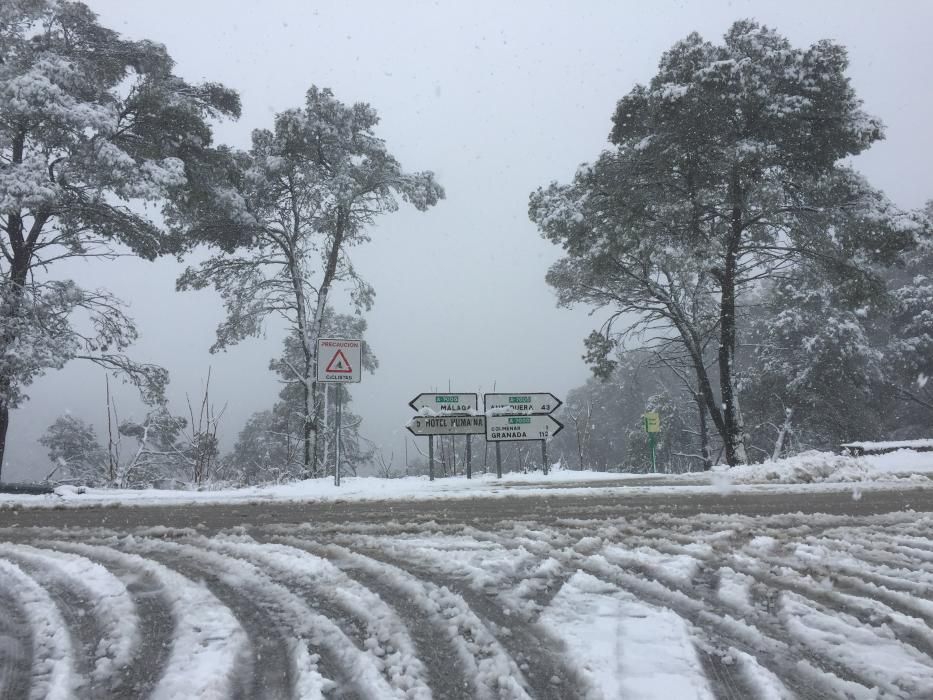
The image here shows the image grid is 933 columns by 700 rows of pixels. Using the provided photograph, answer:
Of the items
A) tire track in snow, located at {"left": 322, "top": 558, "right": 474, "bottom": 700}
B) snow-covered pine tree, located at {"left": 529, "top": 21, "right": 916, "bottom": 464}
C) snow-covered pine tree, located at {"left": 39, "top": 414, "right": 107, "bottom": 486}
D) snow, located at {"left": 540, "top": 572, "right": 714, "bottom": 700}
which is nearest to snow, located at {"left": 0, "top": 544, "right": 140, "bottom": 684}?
tire track in snow, located at {"left": 322, "top": 558, "right": 474, "bottom": 700}

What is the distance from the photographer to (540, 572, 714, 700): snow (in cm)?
163

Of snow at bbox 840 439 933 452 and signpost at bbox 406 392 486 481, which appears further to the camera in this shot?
snow at bbox 840 439 933 452

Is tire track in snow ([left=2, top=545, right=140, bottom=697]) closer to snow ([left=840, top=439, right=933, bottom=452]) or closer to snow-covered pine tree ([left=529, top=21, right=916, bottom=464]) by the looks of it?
snow-covered pine tree ([left=529, top=21, right=916, bottom=464])

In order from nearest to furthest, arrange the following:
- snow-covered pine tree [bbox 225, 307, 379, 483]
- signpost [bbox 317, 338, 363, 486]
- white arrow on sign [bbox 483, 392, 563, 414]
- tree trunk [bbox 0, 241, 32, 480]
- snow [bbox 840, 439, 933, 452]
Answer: signpost [bbox 317, 338, 363, 486]
tree trunk [bbox 0, 241, 32, 480]
white arrow on sign [bbox 483, 392, 563, 414]
snow [bbox 840, 439, 933, 452]
snow-covered pine tree [bbox 225, 307, 379, 483]

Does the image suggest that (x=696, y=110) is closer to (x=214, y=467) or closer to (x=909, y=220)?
(x=909, y=220)

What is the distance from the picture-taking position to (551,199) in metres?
15.9

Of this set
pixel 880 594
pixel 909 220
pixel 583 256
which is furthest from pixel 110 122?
pixel 909 220

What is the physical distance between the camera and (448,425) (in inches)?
453

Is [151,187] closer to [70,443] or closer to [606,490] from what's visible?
[606,490]

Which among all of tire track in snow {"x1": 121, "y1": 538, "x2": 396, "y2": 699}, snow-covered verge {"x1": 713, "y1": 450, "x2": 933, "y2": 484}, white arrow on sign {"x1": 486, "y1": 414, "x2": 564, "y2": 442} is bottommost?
snow-covered verge {"x1": 713, "y1": 450, "x2": 933, "y2": 484}

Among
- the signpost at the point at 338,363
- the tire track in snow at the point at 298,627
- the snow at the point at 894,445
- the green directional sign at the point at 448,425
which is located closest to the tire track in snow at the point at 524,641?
the tire track in snow at the point at 298,627

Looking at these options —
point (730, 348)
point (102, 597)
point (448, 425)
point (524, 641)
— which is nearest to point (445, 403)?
point (448, 425)

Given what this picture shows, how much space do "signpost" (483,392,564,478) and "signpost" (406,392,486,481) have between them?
276mm

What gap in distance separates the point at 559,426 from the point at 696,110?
8096mm
